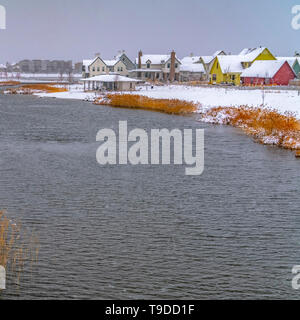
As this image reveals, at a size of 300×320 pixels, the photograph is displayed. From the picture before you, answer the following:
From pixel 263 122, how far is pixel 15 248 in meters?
30.9

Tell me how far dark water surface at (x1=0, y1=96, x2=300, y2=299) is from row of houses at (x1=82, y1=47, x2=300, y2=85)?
5580 centimetres

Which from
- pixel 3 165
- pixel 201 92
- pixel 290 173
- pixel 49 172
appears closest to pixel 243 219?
pixel 290 173

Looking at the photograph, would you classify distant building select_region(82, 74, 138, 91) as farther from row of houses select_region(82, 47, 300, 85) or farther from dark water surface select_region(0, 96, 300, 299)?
dark water surface select_region(0, 96, 300, 299)

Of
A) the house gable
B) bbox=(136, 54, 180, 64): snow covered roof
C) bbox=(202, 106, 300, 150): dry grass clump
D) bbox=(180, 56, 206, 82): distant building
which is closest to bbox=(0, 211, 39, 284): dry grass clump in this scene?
bbox=(202, 106, 300, 150): dry grass clump

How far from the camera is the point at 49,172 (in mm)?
24984

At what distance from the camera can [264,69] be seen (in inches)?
3319

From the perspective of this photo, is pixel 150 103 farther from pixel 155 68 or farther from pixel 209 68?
pixel 209 68

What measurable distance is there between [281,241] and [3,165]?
56.2 ft

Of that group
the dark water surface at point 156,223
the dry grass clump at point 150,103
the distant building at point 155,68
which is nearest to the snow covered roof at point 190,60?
the distant building at point 155,68

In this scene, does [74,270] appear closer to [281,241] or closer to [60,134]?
[281,241]

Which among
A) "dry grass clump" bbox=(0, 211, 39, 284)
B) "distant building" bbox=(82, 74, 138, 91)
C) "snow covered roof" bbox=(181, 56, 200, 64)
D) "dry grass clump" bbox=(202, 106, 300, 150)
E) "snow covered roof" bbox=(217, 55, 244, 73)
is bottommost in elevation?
"dry grass clump" bbox=(0, 211, 39, 284)

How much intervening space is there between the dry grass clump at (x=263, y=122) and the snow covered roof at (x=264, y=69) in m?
32.2

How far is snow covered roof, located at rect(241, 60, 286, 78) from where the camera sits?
81875 millimetres

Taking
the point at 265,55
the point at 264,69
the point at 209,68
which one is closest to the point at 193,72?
the point at 209,68
